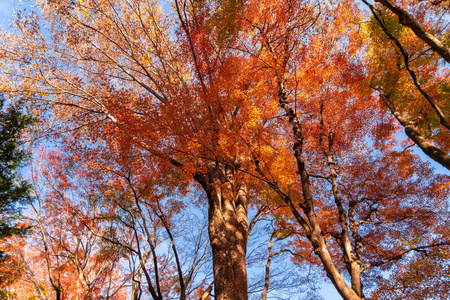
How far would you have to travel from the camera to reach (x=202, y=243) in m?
8.59

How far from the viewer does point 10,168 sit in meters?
7.77

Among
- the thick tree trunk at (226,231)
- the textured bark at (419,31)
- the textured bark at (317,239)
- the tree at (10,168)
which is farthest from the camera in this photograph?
the tree at (10,168)

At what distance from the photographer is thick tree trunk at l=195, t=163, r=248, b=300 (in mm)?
4348

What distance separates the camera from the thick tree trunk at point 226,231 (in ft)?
14.3

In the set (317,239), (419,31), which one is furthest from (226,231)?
(419,31)

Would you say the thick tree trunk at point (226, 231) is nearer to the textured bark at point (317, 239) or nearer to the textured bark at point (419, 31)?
the textured bark at point (317, 239)

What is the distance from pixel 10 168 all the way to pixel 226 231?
8.19 meters

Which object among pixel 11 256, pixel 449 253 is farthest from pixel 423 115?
pixel 11 256

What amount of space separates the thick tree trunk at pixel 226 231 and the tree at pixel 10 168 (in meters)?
6.95

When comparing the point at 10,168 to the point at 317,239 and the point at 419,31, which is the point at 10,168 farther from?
the point at 419,31

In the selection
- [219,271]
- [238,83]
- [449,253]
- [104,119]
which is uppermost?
[238,83]

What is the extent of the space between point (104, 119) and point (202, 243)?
6.14m

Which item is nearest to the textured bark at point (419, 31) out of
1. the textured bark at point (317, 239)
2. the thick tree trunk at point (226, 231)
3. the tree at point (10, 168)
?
the textured bark at point (317, 239)

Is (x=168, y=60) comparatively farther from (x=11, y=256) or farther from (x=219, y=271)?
(x=11, y=256)
